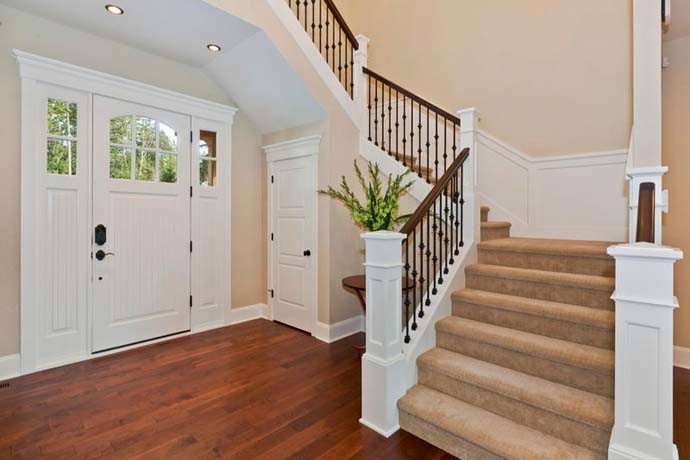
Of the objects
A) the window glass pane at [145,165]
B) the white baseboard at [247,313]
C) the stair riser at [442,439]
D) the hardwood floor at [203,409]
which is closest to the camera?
the stair riser at [442,439]

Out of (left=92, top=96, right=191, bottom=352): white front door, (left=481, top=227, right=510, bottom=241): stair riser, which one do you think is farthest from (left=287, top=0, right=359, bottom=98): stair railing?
(left=481, top=227, right=510, bottom=241): stair riser

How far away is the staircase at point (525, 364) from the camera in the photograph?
185 cm

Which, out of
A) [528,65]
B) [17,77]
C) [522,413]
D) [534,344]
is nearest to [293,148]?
[17,77]

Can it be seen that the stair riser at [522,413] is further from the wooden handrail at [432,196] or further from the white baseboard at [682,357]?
the white baseboard at [682,357]

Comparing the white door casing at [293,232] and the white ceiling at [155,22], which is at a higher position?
the white ceiling at [155,22]

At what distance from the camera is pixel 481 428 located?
1.96 m

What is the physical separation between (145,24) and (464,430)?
4108 mm

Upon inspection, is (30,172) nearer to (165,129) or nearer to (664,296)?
(165,129)

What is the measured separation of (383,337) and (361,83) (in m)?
3.15

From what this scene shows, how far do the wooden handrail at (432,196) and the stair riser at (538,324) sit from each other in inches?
31.6

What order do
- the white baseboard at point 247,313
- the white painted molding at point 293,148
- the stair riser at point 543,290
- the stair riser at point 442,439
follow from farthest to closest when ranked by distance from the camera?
the white baseboard at point 247,313 → the white painted molding at point 293,148 → the stair riser at point 543,290 → the stair riser at point 442,439

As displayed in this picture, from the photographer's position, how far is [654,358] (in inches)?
60.0

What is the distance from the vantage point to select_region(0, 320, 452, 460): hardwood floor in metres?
2.06

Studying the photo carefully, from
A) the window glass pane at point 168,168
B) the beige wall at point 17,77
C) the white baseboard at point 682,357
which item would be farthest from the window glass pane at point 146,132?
the white baseboard at point 682,357
